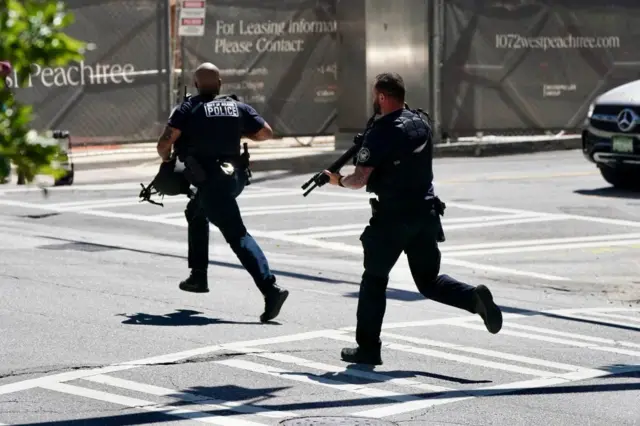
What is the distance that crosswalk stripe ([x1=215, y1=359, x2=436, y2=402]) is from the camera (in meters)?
7.80

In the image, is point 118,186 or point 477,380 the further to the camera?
point 118,186

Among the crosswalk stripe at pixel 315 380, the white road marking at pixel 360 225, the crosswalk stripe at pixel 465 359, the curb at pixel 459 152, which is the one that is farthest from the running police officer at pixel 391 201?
the curb at pixel 459 152

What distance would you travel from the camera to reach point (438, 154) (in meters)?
24.2

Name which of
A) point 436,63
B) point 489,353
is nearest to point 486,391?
point 489,353

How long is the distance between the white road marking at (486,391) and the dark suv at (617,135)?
10.0 m

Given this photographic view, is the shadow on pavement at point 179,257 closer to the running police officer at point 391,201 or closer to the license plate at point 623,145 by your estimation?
the running police officer at point 391,201

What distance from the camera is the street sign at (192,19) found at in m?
22.6

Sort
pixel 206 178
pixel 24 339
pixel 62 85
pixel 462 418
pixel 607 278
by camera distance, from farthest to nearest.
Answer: pixel 62 85 → pixel 607 278 → pixel 206 178 → pixel 24 339 → pixel 462 418

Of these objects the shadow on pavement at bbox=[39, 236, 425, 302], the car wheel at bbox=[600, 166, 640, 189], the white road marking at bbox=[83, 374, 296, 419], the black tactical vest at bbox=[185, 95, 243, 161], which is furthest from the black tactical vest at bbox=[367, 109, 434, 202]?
the car wheel at bbox=[600, 166, 640, 189]

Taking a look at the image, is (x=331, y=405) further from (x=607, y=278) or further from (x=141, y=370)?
(x=607, y=278)

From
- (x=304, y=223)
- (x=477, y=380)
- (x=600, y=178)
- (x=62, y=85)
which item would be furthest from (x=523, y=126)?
(x=477, y=380)

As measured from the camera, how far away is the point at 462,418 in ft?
24.0

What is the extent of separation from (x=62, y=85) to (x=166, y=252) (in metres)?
8.56

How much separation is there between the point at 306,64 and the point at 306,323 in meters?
14.4
